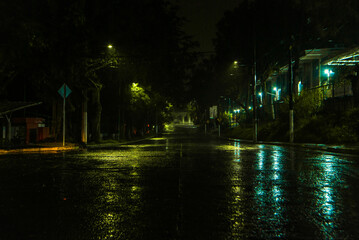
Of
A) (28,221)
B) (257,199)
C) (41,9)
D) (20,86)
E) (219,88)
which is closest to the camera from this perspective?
(28,221)

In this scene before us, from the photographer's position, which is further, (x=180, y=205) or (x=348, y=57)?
(x=348, y=57)

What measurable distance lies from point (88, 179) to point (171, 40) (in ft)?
85.5

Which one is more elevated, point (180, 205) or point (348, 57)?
point (348, 57)

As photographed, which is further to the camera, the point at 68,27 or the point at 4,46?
the point at 68,27

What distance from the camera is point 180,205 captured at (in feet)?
21.5

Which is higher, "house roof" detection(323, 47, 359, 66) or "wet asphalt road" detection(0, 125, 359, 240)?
"house roof" detection(323, 47, 359, 66)

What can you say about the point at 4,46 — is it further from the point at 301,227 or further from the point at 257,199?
the point at 301,227

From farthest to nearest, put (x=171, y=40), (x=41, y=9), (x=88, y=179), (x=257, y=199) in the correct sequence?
(x=171, y=40)
(x=41, y=9)
(x=88, y=179)
(x=257, y=199)

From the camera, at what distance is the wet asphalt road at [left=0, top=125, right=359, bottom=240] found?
5012 millimetres

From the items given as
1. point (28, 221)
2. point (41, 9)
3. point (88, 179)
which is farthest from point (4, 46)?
point (28, 221)

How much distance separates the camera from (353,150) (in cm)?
1814

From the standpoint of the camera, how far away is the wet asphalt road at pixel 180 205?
197 inches

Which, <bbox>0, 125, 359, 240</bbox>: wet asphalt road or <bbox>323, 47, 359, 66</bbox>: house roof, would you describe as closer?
<bbox>0, 125, 359, 240</bbox>: wet asphalt road

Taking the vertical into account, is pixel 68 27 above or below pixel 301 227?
above
